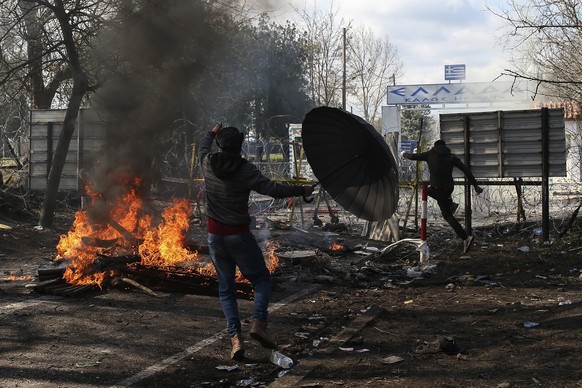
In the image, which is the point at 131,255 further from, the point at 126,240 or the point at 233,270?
the point at 233,270

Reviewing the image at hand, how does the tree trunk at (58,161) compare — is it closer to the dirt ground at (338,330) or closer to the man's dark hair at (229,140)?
the dirt ground at (338,330)

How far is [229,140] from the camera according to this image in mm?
5469

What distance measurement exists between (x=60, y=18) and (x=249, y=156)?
6417mm

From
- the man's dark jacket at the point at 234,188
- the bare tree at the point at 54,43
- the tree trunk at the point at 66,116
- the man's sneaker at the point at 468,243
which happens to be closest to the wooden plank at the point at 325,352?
the man's dark jacket at the point at 234,188

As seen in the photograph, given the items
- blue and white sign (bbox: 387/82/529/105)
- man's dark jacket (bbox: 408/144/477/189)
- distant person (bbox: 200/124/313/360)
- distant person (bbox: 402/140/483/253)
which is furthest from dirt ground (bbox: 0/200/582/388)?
blue and white sign (bbox: 387/82/529/105)

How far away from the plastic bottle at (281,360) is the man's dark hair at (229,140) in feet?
5.92

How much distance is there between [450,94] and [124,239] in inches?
1475

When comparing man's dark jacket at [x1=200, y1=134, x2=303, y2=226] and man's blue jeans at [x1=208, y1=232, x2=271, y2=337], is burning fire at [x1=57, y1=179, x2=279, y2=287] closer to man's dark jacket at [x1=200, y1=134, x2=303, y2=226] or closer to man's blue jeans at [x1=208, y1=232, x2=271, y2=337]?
man's blue jeans at [x1=208, y1=232, x2=271, y2=337]

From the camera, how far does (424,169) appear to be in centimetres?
1803

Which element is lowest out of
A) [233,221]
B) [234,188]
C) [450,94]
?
[233,221]

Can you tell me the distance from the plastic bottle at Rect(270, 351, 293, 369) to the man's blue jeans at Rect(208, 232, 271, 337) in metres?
0.36

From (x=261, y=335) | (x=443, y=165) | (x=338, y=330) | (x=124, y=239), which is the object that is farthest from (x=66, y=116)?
(x=261, y=335)

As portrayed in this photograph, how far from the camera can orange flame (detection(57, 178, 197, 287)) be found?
7969 millimetres

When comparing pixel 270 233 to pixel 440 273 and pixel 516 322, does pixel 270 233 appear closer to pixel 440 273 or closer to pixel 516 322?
pixel 440 273
